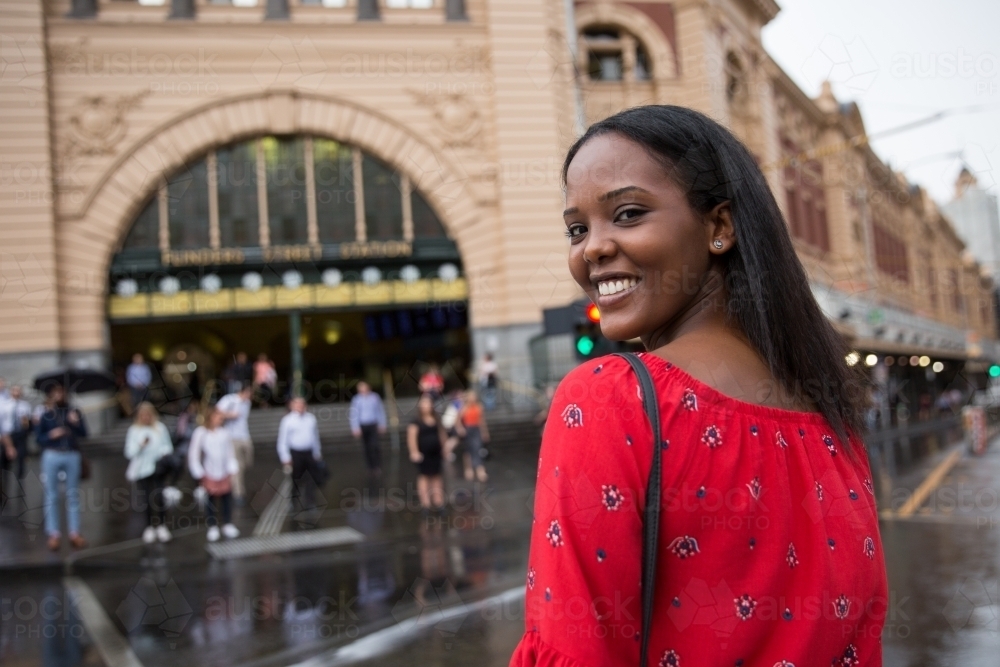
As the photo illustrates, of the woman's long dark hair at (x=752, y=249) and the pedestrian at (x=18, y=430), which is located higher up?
the woman's long dark hair at (x=752, y=249)

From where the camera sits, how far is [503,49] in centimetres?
2619

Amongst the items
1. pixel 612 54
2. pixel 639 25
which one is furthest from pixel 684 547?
pixel 639 25

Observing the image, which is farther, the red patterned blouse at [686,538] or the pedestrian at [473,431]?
the pedestrian at [473,431]

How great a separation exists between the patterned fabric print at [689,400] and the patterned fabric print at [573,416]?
0.17m

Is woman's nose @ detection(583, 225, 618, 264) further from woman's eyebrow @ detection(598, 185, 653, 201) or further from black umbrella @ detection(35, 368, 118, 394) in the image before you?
black umbrella @ detection(35, 368, 118, 394)

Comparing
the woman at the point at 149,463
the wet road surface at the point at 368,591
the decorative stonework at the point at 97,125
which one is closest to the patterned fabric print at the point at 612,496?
the wet road surface at the point at 368,591

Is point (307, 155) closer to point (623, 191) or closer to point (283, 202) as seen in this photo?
point (283, 202)

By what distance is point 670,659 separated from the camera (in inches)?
52.1

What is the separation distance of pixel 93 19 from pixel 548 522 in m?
26.8

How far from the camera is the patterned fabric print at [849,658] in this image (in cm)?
148

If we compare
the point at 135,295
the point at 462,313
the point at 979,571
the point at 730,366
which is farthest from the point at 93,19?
the point at 730,366

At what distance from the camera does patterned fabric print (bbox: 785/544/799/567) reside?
1.40m

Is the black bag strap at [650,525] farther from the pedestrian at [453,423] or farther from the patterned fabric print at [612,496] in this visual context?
the pedestrian at [453,423]

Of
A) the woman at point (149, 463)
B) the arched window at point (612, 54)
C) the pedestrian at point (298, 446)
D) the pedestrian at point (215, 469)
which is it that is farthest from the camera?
the arched window at point (612, 54)
